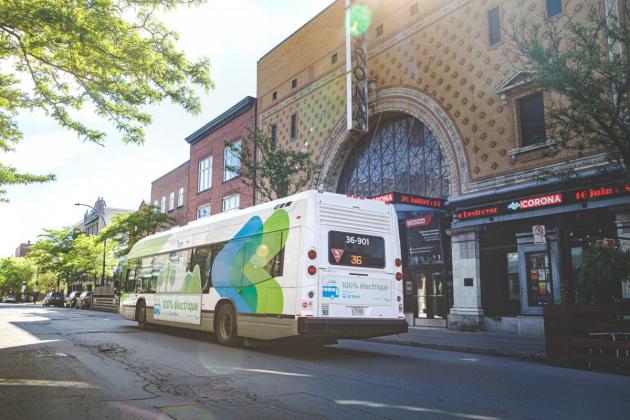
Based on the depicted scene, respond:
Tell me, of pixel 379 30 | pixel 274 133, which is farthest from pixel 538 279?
pixel 274 133

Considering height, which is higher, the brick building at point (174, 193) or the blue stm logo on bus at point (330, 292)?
the brick building at point (174, 193)

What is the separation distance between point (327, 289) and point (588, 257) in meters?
5.16

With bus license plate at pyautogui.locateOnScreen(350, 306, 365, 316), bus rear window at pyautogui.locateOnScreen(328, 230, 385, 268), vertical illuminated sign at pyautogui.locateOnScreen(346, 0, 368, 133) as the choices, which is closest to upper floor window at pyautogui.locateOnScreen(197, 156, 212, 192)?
vertical illuminated sign at pyautogui.locateOnScreen(346, 0, 368, 133)

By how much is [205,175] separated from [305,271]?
29455mm

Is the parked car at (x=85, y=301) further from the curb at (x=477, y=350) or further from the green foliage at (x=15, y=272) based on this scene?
the green foliage at (x=15, y=272)

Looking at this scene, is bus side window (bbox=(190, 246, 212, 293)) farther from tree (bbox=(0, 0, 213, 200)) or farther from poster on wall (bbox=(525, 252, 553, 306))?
poster on wall (bbox=(525, 252, 553, 306))

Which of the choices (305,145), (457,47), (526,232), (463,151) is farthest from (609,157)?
(305,145)

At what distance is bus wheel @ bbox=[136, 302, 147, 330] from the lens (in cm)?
1642

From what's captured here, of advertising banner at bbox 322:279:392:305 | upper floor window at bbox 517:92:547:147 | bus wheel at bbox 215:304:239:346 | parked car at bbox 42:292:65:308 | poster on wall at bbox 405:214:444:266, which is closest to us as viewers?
advertising banner at bbox 322:279:392:305

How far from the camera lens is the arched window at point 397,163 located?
19.5 m

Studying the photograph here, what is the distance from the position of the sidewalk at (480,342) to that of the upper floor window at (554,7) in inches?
380

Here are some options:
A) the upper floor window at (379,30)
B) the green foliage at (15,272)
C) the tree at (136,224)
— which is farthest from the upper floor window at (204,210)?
the green foliage at (15,272)

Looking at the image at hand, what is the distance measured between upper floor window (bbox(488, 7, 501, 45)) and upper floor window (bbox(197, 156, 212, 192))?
23.7 metres

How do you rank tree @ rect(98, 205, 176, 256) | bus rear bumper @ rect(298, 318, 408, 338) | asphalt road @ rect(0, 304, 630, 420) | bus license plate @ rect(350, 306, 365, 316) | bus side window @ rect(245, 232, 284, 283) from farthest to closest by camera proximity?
tree @ rect(98, 205, 176, 256), bus side window @ rect(245, 232, 284, 283), bus license plate @ rect(350, 306, 365, 316), bus rear bumper @ rect(298, 318, 408, 338), asphalt road @ rect(0, 304, 630, 420)
